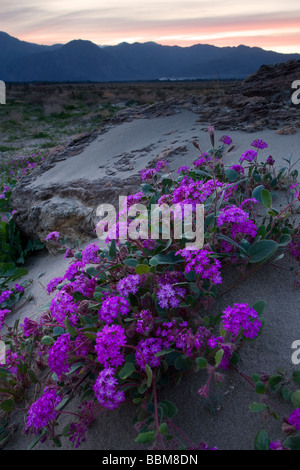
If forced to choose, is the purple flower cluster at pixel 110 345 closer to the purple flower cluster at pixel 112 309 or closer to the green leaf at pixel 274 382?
the purple flower cluster at pixel 112 309

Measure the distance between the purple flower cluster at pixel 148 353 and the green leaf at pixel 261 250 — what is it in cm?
75

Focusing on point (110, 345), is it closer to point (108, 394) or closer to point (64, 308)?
point (108, 394)

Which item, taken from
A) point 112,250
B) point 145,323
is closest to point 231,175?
point 112,250

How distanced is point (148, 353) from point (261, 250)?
89 centimetres

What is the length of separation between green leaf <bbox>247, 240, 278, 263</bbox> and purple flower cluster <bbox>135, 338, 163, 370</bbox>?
75 centimetres

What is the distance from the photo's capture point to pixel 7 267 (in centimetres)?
431

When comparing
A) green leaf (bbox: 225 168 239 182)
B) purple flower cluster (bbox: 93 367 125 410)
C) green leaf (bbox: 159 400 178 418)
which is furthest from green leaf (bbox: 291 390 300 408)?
green leaf (bbox: 225 168 239 182)

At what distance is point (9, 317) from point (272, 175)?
2742 mm

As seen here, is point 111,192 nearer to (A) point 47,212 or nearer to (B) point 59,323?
(A) point 47,212

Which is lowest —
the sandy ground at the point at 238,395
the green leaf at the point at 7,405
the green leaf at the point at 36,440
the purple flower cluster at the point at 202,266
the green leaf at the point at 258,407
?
the green leaf at the point at 7,405

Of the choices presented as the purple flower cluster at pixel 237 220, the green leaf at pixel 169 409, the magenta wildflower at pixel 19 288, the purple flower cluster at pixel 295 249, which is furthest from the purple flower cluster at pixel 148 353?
the magenta wildflower at pixel 19 288

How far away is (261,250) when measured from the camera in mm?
2199

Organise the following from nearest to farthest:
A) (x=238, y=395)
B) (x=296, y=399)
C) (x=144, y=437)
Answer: (x=144, y=437) → (x=296, y=399) → (x=238, y=395)

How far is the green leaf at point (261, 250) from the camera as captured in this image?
7.06 feet
